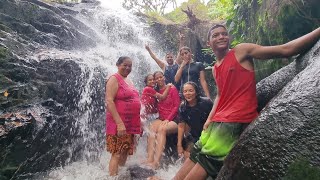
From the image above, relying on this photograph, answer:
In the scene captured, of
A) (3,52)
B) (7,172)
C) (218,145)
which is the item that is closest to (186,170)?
(218,145)

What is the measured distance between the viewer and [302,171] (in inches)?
75.6

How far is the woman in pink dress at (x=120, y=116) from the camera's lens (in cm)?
483

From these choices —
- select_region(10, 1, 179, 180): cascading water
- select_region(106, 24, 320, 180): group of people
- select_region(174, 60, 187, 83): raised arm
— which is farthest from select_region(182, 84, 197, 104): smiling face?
select_region(10, 1, 179, 180): cascading water

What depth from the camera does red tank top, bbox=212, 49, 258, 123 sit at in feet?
9.71

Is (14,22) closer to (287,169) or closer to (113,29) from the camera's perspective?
(113,29)

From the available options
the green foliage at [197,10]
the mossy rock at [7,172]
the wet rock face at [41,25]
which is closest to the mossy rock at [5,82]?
the mossy rock at [7,172]

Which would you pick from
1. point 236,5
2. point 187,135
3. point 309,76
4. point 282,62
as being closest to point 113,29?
point 236,5

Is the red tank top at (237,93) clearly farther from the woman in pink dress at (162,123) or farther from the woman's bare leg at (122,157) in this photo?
the woman in pink dress at (162,123)

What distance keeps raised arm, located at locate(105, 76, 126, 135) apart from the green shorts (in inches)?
79.1

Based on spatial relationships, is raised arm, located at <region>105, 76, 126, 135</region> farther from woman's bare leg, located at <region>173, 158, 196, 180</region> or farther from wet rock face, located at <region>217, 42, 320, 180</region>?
wet rock face, located at <region>217, 42, 320, 180</region>

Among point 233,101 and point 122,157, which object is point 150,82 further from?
point 233,101

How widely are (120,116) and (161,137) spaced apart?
130 centimetres

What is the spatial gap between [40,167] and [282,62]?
4867 mm

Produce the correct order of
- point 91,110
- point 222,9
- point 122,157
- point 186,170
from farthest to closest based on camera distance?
point 222,9 → point 91,110 → point 122,157 → point 186,170
